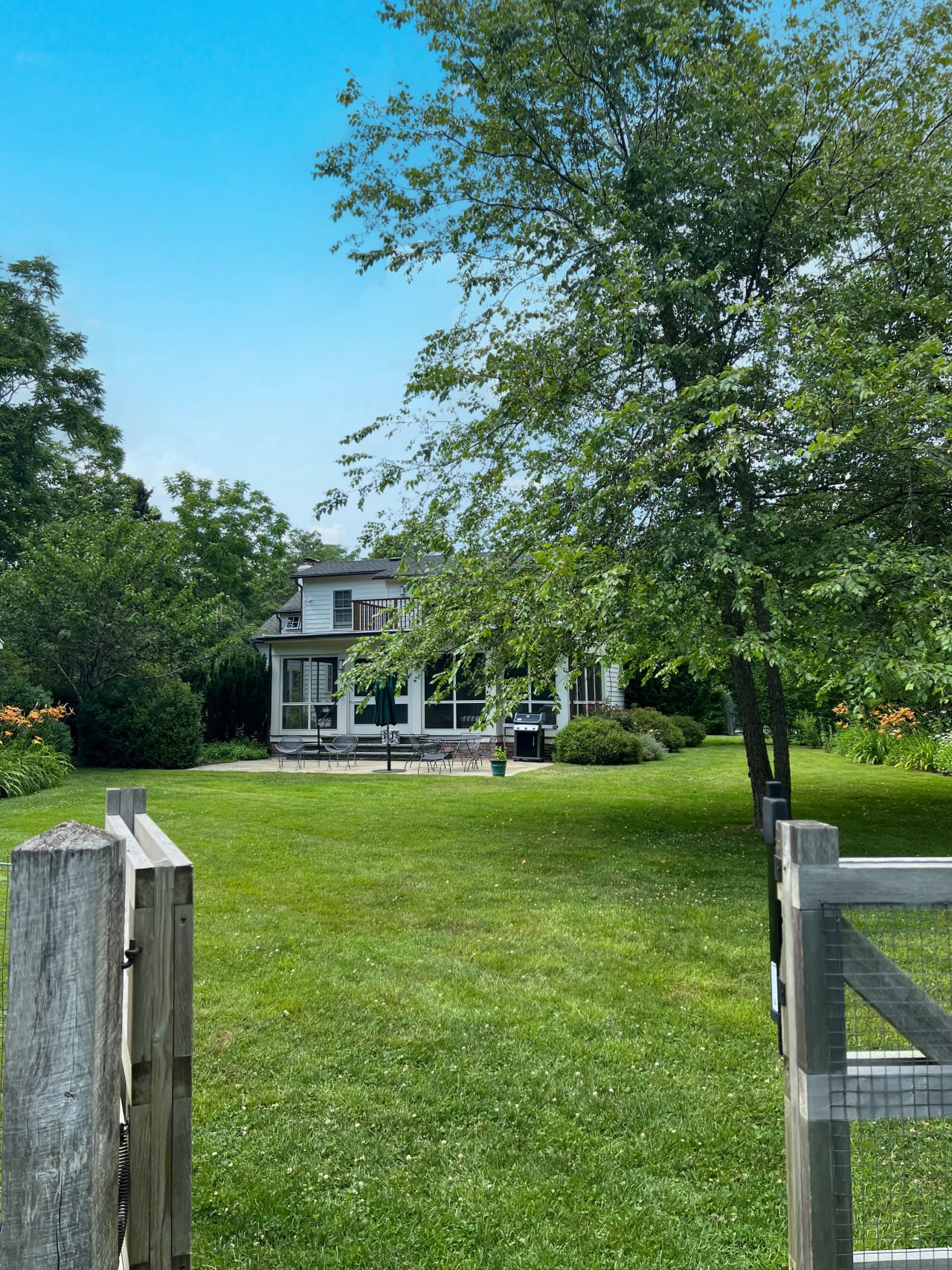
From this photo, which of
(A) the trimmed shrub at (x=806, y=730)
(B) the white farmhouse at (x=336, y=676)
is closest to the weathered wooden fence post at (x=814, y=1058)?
(B) the white farmhouse at (x=336, y=676)

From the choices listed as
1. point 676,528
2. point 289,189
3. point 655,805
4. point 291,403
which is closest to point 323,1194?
point 676,528

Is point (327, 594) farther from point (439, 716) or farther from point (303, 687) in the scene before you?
point (439, 716)

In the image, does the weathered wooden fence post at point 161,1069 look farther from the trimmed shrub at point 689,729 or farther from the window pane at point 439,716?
the trimmed shrub at point 689,729

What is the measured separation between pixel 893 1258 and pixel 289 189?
45.0 feet

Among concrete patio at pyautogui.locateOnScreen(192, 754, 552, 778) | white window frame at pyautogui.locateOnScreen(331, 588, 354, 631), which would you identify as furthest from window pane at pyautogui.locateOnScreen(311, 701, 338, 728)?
white window frame at pyautogui.locateOnScreen(331, 588, 354, 631)

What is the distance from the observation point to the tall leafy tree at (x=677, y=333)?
22.2 ft

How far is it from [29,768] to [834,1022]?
45.3 ft

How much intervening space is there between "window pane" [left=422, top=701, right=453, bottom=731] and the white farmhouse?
2cm

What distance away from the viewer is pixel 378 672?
27.5ft

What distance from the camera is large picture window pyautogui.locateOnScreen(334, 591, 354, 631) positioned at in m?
24.7

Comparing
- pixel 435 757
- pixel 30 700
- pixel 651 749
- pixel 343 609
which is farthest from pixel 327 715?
pixel 651 749

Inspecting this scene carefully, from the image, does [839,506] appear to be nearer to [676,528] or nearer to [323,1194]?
[676,528]

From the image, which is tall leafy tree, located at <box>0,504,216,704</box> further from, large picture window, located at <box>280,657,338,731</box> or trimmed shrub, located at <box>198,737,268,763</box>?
large picture window, located at <box>280,657,338,731</box>

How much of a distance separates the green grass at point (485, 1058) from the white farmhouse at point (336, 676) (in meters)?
13.0
